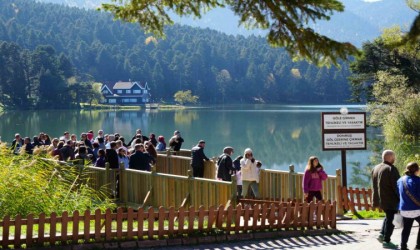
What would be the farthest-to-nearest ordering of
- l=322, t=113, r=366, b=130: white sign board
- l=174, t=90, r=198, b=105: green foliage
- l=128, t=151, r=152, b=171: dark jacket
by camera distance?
l=174, t=90, r=198, b=105: green foliage
l=322, t=113, r=366, b=130: white sign board
l=128, t=151, r=152, b=171: dark jacket

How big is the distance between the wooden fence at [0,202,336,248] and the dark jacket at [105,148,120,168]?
438cm

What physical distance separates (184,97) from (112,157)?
516 ft

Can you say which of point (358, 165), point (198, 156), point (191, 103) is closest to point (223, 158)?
point (198, 156)

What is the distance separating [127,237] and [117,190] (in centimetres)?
496

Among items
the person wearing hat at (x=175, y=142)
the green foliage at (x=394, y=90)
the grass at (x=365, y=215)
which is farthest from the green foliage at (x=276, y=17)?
the green foliage at (x=394, y=90)

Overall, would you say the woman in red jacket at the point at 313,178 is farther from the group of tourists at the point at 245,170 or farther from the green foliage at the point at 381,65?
the green foliage at the point at 381,65

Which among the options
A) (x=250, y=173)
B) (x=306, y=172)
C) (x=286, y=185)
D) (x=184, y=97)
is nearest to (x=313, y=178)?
(x=306, y=172)

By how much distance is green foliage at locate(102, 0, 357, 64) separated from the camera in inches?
311

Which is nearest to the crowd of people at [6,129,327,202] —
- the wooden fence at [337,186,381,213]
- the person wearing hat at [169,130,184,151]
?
the wooden fence at [337,186,381,213]

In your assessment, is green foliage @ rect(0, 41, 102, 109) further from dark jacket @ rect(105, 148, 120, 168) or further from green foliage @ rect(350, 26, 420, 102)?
dark jacket @ rect(105, 148, 120, 168)

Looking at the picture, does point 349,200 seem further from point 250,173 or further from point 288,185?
point 250,173

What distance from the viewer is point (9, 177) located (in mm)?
10695

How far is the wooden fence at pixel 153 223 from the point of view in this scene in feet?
30.0

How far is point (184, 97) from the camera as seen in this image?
172m
